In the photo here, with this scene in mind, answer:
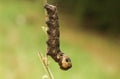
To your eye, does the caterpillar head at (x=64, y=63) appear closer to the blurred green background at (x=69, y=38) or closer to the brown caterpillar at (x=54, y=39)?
the brown caterpillar at (x=54, y=39)

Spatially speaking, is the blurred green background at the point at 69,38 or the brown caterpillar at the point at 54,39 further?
the blurred green background at the point at 69,38

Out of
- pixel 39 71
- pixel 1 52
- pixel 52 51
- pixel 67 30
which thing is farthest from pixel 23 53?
pixel 52 51

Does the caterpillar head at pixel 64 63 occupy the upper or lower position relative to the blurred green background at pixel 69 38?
upper

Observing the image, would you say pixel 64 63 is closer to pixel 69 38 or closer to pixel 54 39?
pixel 54 39

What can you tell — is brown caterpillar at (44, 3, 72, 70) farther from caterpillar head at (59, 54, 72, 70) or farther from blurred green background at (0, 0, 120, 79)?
blurred green background at (0, 0, 120, 79)

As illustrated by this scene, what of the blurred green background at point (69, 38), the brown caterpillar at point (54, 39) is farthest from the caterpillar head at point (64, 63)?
the blurred green background at point (69, 38)
